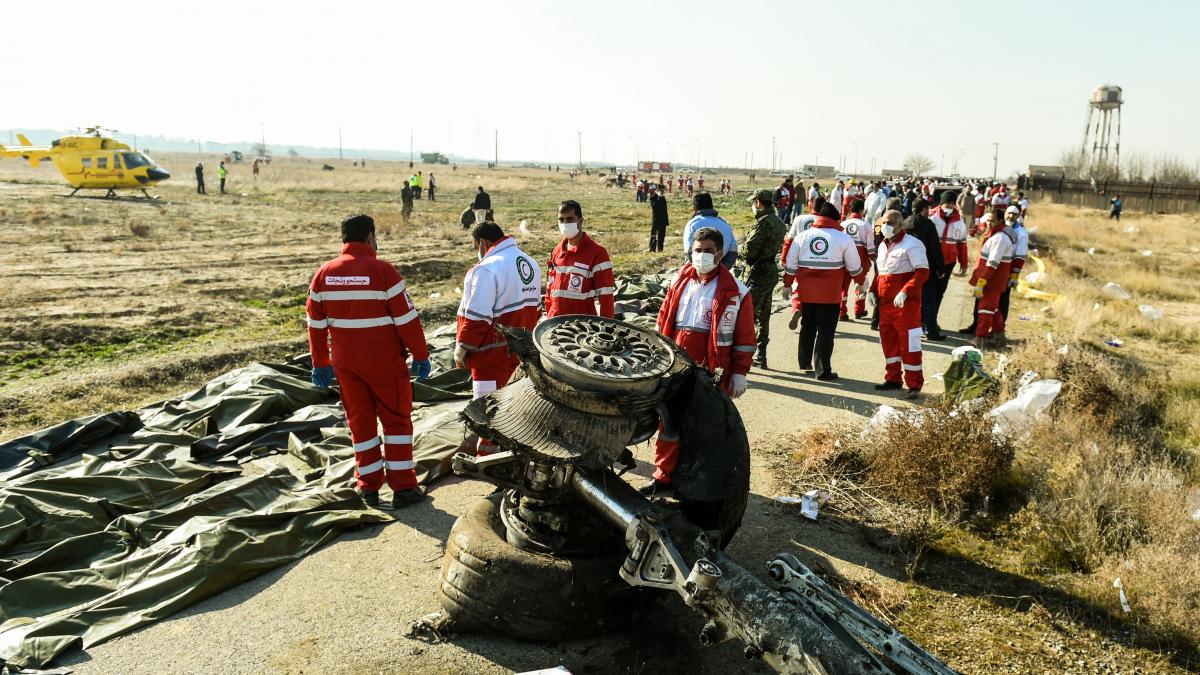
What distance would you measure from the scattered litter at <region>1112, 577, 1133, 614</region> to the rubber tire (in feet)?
9.43

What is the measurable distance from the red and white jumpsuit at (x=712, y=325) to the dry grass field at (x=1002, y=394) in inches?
49.7

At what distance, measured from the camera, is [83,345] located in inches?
420

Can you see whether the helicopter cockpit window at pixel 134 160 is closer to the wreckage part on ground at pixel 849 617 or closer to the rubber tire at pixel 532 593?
the rubber tire at pixel 532 593

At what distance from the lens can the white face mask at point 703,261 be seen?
564 centimetres

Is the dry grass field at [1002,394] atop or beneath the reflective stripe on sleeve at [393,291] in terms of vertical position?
beneath

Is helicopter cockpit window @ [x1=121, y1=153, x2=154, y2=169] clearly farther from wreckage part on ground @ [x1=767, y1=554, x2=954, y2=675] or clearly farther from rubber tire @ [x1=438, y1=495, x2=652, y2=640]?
wreckage part on ground @ [x1=767, y1=554, x2=954, y2=675]

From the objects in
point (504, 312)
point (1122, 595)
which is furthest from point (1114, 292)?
point (504, 312)

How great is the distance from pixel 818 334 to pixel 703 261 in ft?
12.3

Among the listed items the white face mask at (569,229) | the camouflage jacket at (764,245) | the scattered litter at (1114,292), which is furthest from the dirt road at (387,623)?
the scattered litter at (1114,292)

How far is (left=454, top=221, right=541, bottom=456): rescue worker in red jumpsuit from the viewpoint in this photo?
226 inches

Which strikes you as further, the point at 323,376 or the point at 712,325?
the point at 712,325

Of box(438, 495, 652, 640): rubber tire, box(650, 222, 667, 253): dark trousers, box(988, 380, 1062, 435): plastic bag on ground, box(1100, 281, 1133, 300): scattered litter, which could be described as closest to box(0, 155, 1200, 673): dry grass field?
box(988, 380, 1062, 435): plastic bag on ground

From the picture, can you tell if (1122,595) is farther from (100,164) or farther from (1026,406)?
(100,164)

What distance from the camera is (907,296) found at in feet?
26.1
